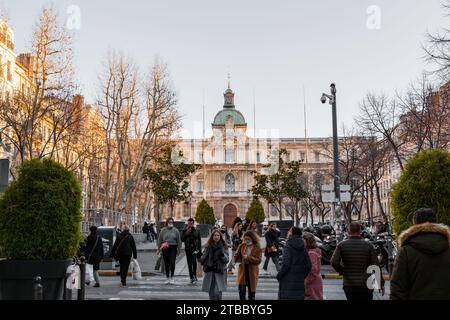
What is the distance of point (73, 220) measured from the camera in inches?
391

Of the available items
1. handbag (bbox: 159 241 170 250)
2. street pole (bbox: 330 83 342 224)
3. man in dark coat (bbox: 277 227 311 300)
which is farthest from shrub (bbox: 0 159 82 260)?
street pole (bbox: 330 83 342 224)

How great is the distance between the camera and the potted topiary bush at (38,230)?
912cm

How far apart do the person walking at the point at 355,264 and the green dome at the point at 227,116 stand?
3616 inches

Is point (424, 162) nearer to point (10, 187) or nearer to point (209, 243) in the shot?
point (209, 243)

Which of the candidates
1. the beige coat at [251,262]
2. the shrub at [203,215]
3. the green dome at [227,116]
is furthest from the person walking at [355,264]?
the green dome at [227,116]

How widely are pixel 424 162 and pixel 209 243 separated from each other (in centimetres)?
426

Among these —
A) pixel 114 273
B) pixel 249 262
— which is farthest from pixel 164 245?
pixel 249 262

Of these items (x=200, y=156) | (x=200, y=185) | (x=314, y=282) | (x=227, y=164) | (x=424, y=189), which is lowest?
(x=314, y=282)

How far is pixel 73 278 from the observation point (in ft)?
28.6

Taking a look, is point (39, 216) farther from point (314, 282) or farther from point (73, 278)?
point (314, 282)

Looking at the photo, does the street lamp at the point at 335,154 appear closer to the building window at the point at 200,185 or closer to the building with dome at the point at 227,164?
the building with dome at the point at 227,164

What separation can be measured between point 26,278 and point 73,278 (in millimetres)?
908

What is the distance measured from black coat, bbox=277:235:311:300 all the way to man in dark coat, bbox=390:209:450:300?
3.37m
